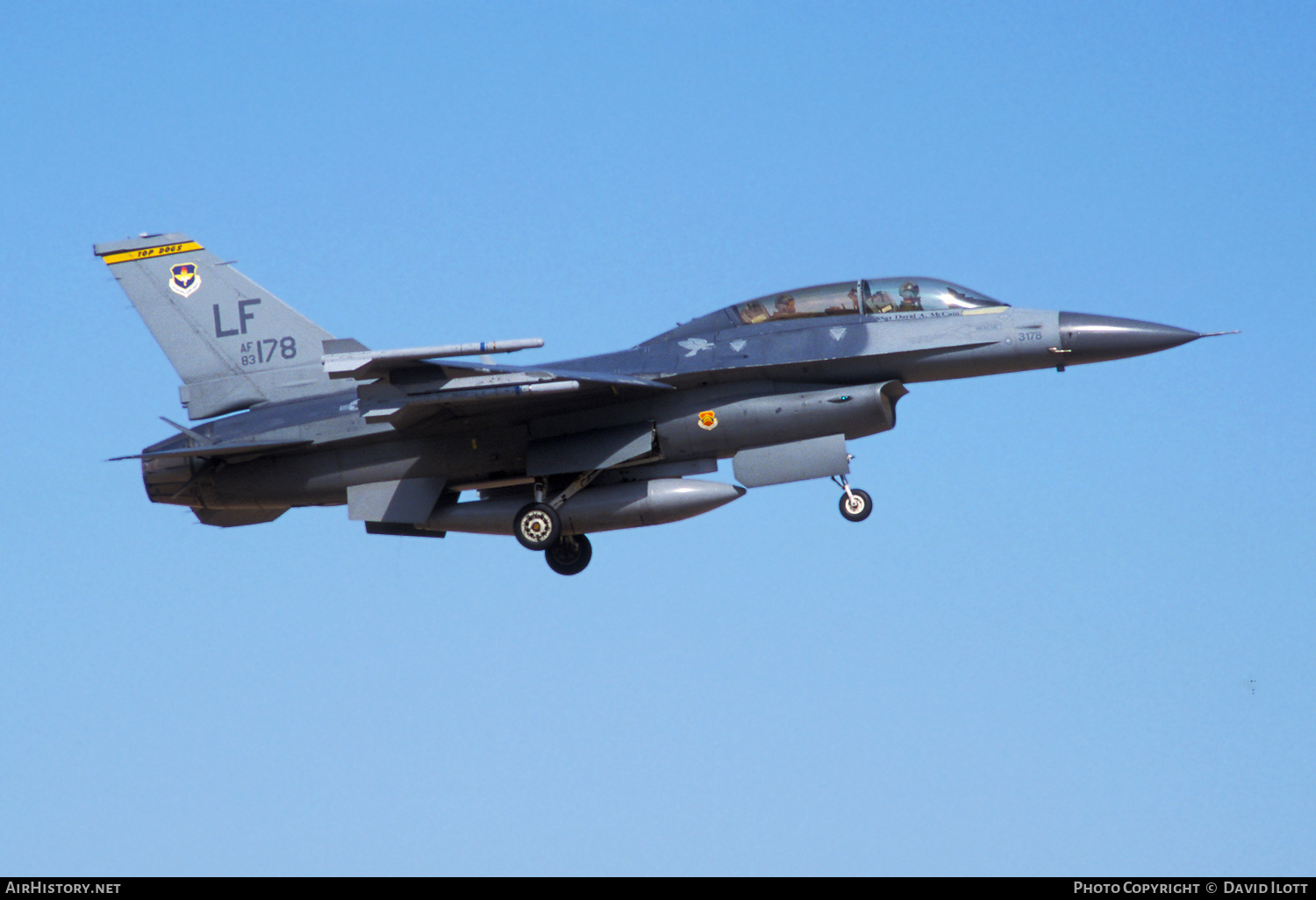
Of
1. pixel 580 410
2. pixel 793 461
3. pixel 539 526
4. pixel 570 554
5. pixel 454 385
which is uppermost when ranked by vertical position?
pixel 454 385

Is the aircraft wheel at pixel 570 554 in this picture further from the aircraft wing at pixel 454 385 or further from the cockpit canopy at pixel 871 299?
the cockpit canopy at pixel 871 299

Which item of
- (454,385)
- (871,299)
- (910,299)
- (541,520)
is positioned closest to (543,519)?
(541,520)

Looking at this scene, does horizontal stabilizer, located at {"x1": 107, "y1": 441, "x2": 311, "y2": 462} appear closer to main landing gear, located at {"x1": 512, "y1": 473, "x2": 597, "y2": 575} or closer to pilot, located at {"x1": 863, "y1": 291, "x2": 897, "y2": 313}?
main landing gear, located at {"x1": 512, "y1": 473, "x2": 597, "y2": 575}

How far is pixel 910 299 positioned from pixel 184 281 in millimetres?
10119

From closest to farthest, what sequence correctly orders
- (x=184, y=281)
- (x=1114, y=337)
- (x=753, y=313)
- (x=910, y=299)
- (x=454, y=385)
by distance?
1. (x=454, y=385)
2. (x=1114, y=337)
3. (x=910, y=299)
4. (x=753, y=313)
5. (x=184, y=281)

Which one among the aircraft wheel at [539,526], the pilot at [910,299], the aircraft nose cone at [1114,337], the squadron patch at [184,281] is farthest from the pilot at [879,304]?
the squadron patch at [184,281]

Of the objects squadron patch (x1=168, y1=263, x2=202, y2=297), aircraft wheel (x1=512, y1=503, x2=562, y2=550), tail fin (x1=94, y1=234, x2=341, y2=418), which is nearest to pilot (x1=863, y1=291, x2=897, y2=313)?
aircraft wheel (x1=512, y1=503, x2=562, y2=550)

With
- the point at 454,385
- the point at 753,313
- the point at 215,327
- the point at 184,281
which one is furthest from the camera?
the point at 184,281

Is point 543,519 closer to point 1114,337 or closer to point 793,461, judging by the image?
point 793,461

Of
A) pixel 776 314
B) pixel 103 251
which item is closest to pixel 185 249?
pixel 103 251

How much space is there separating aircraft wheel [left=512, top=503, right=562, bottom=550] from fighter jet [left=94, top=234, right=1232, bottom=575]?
25 millimetres

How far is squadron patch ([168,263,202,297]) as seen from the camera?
2159 centimetres

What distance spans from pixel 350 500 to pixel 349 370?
3.55 m

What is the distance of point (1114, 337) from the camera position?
1903 cm
